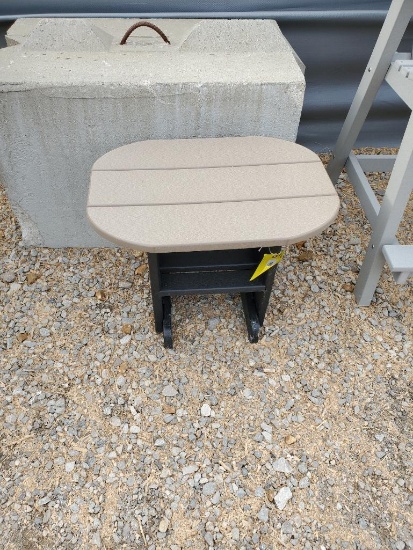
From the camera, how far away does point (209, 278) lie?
170 cm

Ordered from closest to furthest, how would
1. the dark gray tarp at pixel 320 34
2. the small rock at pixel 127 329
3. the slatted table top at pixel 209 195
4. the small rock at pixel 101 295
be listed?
the slatted table top at pixel 209 195 < the small rock at pixel 127 329 < the small rock at pixel 101 295 < the dark gray tarp at pixel 320 34

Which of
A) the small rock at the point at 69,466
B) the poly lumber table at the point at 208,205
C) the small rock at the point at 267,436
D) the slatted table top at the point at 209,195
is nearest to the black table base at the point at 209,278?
the poly lumber table at the point at 208,205

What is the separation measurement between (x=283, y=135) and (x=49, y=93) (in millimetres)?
866

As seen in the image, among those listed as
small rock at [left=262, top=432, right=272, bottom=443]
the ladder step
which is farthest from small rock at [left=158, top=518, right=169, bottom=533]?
the ladder step

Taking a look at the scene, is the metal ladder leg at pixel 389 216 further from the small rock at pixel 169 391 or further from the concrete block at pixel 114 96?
the small rock at pixel 169 391

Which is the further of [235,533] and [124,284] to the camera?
[124,284]

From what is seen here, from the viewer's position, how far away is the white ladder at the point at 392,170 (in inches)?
62.3

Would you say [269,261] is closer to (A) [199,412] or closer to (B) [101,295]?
(A) [199,412]

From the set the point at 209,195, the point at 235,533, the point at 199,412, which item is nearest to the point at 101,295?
the point at 199,412

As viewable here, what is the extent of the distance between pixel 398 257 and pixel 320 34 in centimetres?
132

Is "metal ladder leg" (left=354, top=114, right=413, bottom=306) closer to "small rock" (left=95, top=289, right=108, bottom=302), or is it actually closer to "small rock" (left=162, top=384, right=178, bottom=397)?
"small rock" (left=162, top=384, right=178, bottom=397)

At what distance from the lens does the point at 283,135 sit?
1.77m

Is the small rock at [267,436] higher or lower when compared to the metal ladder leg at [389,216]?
lower

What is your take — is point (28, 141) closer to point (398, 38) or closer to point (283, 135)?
point (283, 135)
